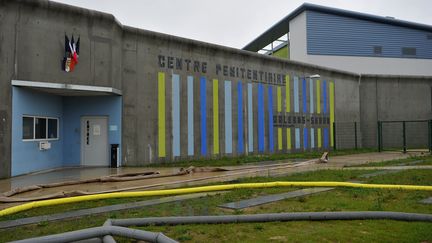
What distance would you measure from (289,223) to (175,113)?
1206 cm

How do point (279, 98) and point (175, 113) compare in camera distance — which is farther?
point (279, 98)

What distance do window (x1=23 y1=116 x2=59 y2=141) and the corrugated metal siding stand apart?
2737 centimetres

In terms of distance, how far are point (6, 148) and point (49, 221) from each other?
7.20 metres

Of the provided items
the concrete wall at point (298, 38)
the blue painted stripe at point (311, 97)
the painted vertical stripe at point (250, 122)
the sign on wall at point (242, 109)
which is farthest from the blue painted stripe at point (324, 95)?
the concrete wall at point (298, 38)

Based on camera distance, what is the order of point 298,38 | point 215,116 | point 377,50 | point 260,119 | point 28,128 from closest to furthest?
point 28,128
point 215,116
point 260,119
point 298,38
point 377,50

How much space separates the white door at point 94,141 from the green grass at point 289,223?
8240 mm

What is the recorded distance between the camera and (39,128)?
Answer: 14.1 m

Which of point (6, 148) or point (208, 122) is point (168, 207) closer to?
point (6, 148)

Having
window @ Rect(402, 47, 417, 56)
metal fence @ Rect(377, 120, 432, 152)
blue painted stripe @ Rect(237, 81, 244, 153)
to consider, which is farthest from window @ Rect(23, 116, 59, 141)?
window @ Rect(402, 47, 417, 56)

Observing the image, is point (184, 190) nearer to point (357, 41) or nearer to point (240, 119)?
point (240, 119)

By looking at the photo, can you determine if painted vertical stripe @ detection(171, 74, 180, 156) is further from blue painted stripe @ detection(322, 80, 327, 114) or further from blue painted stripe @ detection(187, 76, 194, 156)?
blue painted stripe @ detection(322, 80, 327, 114)

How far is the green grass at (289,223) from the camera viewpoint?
5016 millimetres

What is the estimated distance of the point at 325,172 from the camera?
12.3 meters

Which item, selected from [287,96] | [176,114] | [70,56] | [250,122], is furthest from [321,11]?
[70,56]
